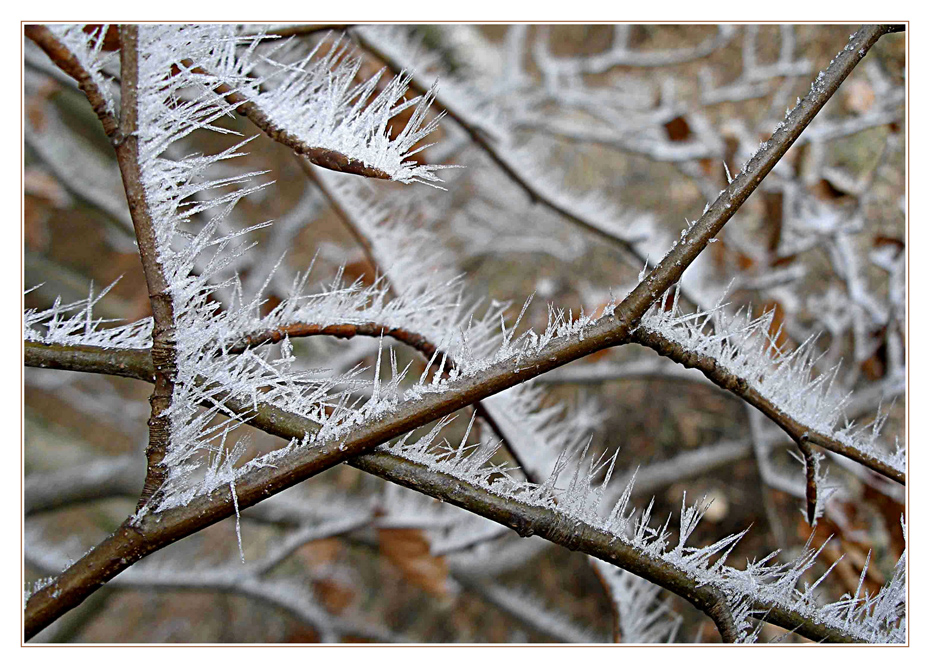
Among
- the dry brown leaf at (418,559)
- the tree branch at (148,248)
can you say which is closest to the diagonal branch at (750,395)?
the tree branch at (148,248)

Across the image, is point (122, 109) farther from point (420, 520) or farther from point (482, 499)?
point (420, 520)

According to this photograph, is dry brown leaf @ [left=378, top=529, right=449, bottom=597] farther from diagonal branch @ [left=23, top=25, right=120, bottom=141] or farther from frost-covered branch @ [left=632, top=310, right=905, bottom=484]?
diagonal branch @ [left=23, top=25, right=120, bottom=141]

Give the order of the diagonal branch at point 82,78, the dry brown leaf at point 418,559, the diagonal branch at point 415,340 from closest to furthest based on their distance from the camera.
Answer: the diagonal branch at point 82,78 → the diagonal branch at point 415,340 → the dry brown leaf at point 418,559

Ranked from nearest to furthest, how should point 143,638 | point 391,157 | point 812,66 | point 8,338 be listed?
point 391,157, point 8,338, point 812,66, point 143,638

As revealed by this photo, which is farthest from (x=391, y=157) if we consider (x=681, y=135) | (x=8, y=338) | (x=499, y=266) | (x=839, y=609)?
(x=499, y=266)

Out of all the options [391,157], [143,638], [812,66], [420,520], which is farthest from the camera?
[143,638]

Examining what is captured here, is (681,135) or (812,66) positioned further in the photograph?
(812,66)

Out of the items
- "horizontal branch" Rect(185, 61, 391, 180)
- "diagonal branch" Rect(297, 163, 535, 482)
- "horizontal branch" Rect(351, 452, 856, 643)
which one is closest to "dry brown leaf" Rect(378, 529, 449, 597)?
"diagonal branch" Rect(297, 163, 535, 482)

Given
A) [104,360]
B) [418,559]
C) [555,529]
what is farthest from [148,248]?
[418,559]

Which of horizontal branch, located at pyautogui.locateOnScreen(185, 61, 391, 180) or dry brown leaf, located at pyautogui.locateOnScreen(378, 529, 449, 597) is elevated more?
horizontal branch, located at pyautogui.locateOnScreen(185, 61, 391, 180)

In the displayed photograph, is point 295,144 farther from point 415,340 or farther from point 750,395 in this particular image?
point 750,395

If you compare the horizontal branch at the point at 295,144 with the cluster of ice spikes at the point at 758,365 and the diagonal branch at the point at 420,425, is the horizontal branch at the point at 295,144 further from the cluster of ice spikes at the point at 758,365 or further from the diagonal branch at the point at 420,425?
the cluster of ice spikes at the point at 758,365
